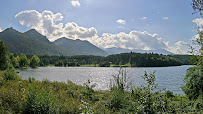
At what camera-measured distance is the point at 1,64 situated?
129 ft

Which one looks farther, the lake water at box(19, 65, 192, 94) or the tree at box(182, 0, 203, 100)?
the lake water at box(19, 65, 192, 94)

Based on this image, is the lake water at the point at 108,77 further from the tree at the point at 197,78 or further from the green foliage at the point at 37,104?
the green foliage at the point at 37,104

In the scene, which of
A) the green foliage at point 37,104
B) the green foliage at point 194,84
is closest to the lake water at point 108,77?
the green foliage at point 194,84

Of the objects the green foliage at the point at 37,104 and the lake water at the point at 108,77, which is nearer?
the green foliage at the point at 37,104

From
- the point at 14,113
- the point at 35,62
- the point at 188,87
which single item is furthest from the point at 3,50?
the point at 35,62

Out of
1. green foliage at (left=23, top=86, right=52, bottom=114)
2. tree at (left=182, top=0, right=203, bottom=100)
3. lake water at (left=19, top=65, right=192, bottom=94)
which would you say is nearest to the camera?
green foliage at (left=23, top=86, right=52, bottom=114)

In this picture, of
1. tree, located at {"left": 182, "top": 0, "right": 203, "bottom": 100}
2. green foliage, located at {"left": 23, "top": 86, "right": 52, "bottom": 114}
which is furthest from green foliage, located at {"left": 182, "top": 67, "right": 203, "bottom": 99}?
green foliage, located at {"left": 23, "top": 86, "right": 52, "bottom": 114}

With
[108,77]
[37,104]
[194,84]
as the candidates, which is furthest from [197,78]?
[108,77]

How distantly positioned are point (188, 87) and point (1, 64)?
146ft

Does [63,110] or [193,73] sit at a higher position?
[193,73]

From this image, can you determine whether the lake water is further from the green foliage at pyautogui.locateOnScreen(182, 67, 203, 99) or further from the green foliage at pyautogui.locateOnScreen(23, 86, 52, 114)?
the green foliage at pyautogui.locateOnScreen(23, 86, 52, 114)

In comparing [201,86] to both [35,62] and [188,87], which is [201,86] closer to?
[188,87]

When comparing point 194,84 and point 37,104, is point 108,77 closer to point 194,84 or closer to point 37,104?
point 194,84

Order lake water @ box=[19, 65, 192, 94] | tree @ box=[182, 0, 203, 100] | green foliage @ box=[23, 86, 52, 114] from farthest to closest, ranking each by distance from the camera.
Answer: lake water @ box=[19, 65, 192, 94], tree @ box=[182, 0, 203, 100], green foliage @ box=[23, 86, 52, 114]
